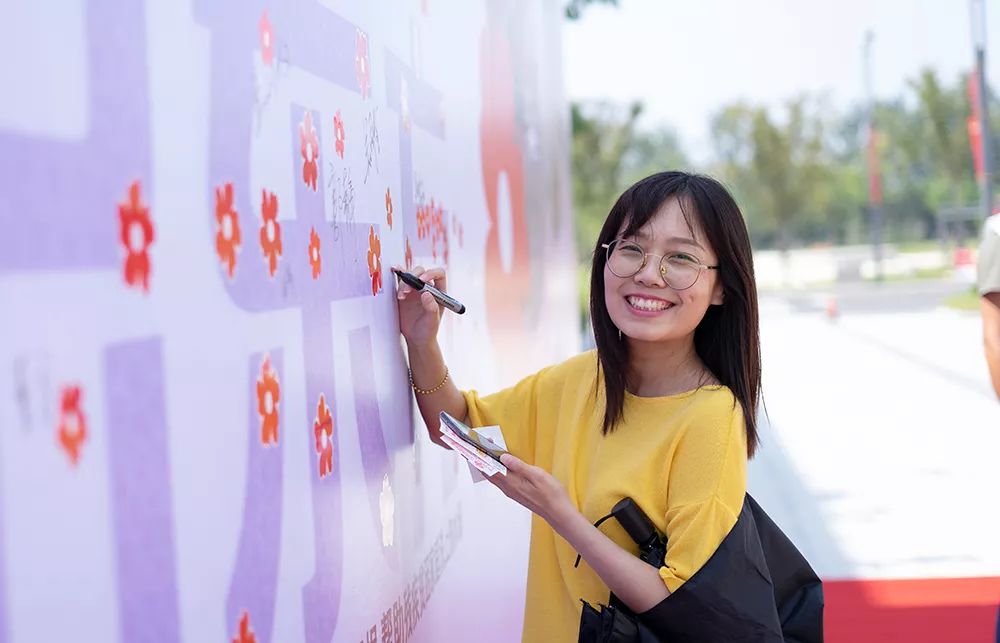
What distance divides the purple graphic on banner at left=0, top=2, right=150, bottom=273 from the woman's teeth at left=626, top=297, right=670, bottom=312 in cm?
105

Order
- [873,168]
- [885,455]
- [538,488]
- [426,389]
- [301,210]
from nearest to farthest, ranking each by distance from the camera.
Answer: [301,210] → [538,488] → [426,389] → [885,455] → [873,168]

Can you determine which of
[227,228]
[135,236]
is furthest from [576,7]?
[135,236]

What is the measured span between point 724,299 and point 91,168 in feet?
4.09

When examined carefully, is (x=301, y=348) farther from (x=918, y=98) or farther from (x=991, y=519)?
(x=918, y=98)

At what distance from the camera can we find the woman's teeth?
6.04 feet

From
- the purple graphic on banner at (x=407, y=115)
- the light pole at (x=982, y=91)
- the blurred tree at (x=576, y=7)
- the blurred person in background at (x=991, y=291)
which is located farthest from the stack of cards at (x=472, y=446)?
the light pole at (x=982, y=91)

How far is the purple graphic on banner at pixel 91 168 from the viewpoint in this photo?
0.73 metres

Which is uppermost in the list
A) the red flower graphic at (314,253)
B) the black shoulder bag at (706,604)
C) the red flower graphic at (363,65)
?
the red flower graphic at (363,65)

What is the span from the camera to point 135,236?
0.90 metres

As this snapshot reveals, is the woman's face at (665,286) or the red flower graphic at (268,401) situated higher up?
the woman's face at (665,286)

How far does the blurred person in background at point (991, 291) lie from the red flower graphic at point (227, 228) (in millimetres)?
2081

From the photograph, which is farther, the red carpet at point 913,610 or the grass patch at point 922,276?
the grass patch at point 922,276

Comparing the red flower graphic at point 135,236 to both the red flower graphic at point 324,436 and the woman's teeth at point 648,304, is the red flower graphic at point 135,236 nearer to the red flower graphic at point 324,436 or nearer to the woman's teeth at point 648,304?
the red flower graphic at point 324,436

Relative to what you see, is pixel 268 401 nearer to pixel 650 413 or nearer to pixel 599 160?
pixel 650 413
